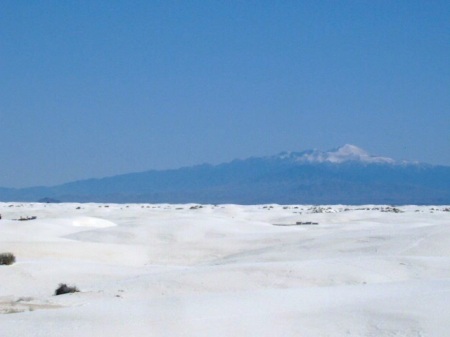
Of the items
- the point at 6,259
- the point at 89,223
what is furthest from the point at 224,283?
the point at 89,223

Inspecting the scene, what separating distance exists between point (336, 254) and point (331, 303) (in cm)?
978

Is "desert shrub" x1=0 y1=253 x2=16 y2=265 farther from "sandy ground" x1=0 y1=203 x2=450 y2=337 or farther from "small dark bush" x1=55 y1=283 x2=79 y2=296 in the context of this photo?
"small dark bush" x1=55 y1=283 x2=79 y2=296

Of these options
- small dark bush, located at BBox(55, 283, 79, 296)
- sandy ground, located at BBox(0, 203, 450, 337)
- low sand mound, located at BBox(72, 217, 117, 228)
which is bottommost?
small dark bush, located at BBox(55, 283, 79, 296)

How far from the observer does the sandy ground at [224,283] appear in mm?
7633

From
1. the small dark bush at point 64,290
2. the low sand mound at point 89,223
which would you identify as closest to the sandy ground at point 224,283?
the small dark bush at point 64,290

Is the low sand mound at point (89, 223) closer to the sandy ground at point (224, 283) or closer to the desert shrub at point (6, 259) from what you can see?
the sandy ground at point (224, 283)

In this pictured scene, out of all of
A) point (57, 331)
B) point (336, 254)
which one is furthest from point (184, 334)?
point (336, 254)

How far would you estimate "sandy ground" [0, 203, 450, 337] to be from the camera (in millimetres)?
7633

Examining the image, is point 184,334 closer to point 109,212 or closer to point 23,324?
point 23,324

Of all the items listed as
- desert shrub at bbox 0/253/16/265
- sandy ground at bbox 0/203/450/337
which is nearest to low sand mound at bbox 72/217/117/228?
sandy ground at bbox 0/203/450/337

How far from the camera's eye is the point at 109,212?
4162cm

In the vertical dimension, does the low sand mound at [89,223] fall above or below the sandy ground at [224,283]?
above

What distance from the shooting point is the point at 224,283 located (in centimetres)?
1244

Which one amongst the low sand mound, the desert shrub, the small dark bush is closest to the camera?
the small dark bush
